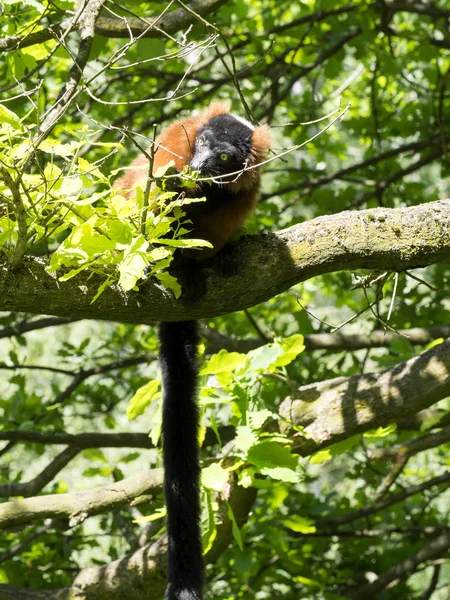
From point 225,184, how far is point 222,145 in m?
0.24

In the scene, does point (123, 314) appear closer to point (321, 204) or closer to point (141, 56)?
point (141, 56)

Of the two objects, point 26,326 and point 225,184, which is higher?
point 26,326

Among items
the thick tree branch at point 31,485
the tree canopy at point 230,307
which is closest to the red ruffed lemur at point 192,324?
the tree canopy at point 230,307

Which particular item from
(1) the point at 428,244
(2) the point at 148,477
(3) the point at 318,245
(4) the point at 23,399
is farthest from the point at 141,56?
(4) the point at 23,399

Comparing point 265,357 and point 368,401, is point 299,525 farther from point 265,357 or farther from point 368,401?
point 265,357

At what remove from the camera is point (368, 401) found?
168 inches

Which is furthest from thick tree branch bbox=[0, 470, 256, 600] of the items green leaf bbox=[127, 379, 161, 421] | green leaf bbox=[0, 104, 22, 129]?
green leaf bbox=[0, 104, 22, 129]

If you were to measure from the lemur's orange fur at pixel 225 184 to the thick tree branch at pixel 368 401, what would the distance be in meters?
1.10

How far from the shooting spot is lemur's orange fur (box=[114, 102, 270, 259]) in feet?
12.3

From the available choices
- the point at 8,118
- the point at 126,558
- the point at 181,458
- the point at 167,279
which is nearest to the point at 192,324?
the point at 181,458

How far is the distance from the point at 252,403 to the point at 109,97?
3937 millimetres

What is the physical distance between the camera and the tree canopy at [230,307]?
2436mm

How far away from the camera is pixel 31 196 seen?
2.35m

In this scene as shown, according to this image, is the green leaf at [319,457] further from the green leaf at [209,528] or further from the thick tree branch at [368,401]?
the green leaf at [209,528]
